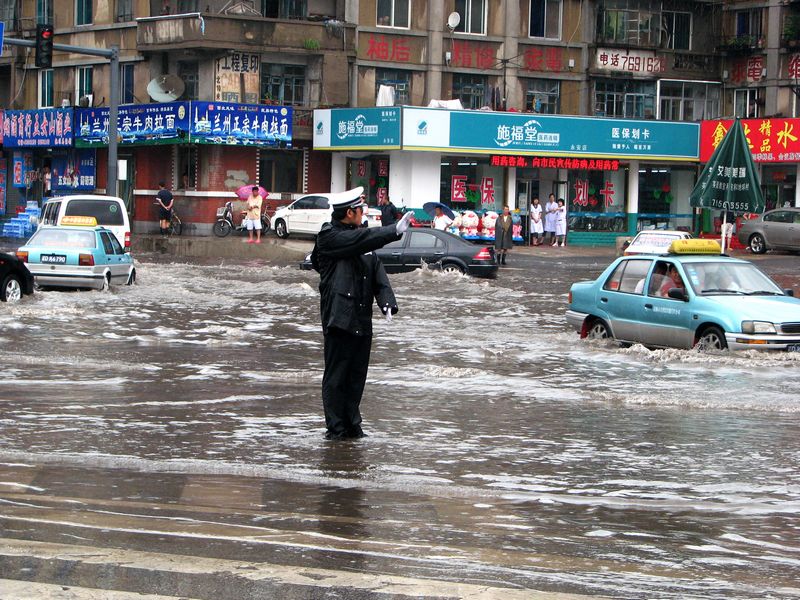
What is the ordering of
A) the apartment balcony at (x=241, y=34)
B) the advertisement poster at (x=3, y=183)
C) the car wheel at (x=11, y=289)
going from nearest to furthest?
the car wheel at (x=11, y=289)
the apartment balcony at (x=241, y=34)
the advertisement poster at (x=3, y=183)

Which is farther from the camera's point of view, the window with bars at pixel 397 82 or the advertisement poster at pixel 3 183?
the advertisement poster at pixel 3 183

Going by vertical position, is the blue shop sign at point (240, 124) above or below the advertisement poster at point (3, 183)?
above

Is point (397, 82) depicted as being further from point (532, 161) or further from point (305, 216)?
point (305, 216)

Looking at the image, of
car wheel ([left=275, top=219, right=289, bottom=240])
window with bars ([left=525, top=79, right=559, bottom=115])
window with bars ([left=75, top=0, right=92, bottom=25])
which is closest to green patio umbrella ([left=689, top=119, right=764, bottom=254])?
car wheel ([left=275, top=219, right=289, bottom=240])

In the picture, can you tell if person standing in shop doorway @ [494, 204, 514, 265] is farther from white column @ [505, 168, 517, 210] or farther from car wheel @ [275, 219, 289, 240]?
white column @ [505, 168, 517, 210]

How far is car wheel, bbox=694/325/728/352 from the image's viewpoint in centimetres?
1602

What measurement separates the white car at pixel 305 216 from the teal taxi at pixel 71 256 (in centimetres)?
1689

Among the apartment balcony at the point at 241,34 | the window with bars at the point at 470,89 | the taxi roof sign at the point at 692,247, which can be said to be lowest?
the taxi roof sign at the point at 692,247

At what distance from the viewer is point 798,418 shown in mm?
11727

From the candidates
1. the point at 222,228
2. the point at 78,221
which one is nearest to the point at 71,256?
the point at 78,221

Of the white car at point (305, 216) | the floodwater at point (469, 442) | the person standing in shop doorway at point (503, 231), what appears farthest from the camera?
the white car at point (305, 216)

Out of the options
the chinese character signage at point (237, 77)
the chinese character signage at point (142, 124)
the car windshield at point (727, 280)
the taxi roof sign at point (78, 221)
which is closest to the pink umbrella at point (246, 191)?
the chinese character signage at point (142, 124)

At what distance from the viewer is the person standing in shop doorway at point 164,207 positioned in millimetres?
45156

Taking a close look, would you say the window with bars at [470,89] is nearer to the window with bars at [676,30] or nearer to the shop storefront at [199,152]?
the shop storefront at [199,152]
